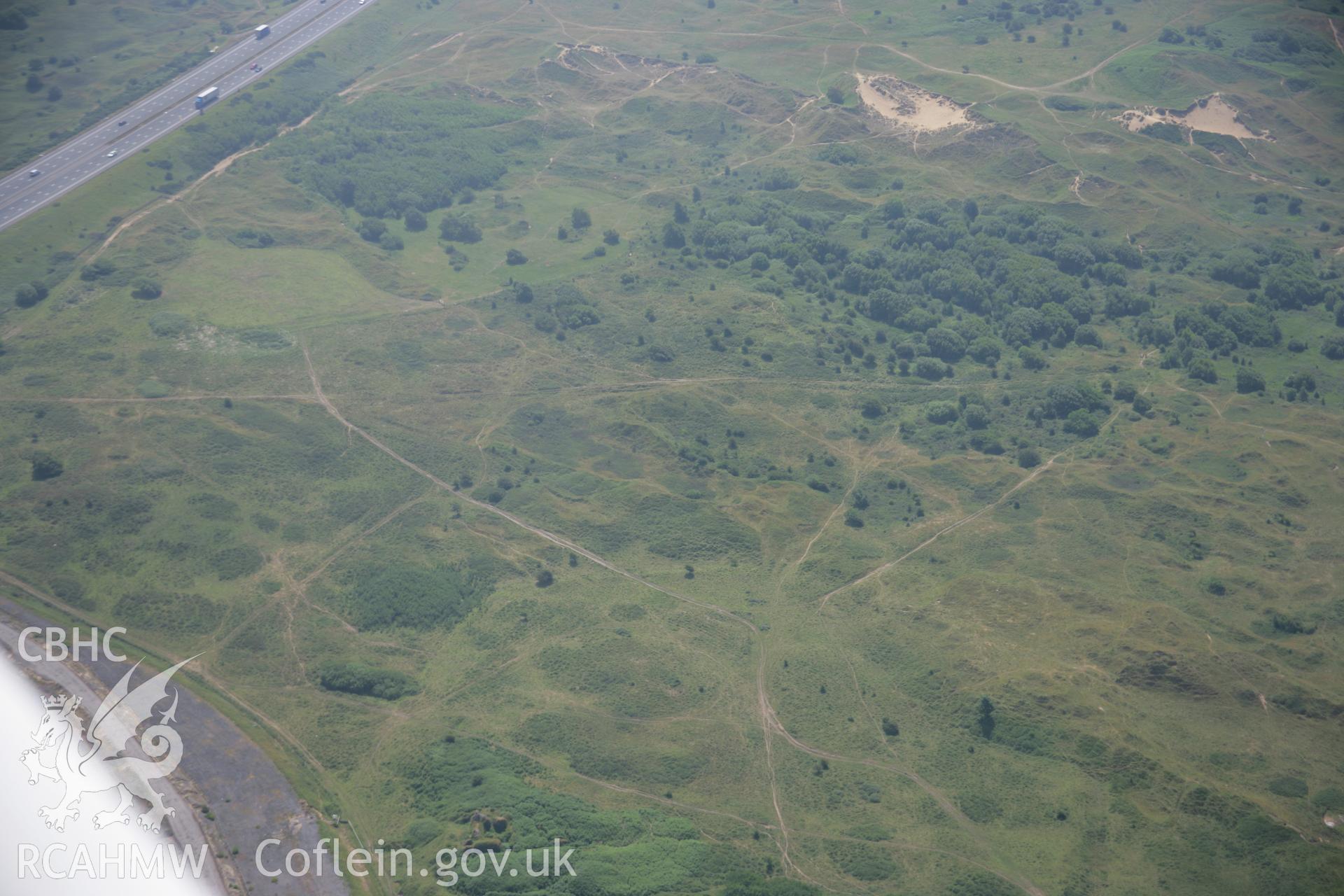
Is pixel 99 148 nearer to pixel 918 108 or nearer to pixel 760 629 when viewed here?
pixel 918 108

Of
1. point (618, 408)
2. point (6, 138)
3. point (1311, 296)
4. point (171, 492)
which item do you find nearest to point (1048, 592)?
point (618, 408)

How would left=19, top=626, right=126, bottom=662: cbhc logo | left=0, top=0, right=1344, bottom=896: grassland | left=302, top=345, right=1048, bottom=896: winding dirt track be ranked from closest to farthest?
1. left=302, top=345, right=1048, bottom=896: winding dirt track
2. left=0, top=0, right=1344, bottom=896: grassland
3. left=19, top=626, right=126, bottom=662: cbhc logo

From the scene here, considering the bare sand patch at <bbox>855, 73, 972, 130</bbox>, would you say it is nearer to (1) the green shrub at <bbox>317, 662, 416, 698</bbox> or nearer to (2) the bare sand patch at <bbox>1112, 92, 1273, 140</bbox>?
(2) the bare sand patch at <bbox>1112, 92, 1273, 140</bbox>

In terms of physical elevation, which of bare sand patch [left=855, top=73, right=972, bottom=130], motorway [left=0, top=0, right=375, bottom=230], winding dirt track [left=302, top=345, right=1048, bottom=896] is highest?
motorway [left=0, top=0, right=375, bottom=230]

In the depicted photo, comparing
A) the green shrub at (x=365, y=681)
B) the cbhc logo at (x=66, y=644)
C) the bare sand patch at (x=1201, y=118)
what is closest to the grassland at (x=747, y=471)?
the green shrub at (x=365, y=681)

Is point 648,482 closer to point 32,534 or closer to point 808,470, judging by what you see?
point 808,470

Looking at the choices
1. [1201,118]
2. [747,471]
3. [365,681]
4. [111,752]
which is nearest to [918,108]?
[1201,118]

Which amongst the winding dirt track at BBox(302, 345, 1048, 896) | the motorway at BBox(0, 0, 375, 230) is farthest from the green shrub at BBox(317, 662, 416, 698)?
the motorway at BBox(0, 0, 375, 230)

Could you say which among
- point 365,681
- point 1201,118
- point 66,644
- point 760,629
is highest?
point 66,644
